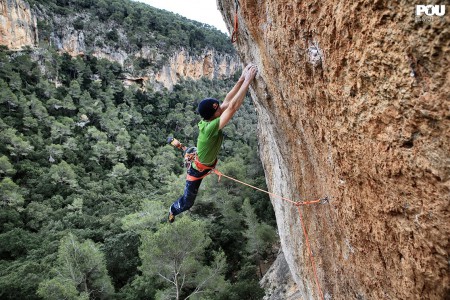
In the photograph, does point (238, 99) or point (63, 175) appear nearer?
point (238, 99)

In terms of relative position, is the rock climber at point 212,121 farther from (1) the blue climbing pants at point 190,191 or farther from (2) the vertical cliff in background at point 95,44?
(2) the vertical cliff in background at point 95,44

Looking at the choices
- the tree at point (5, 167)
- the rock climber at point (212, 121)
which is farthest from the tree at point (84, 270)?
the tree at point (5, 167)

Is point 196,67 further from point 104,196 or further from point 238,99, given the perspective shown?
point 238,99

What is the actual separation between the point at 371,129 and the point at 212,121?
194 cm

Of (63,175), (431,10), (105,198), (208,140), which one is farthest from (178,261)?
(63,175)

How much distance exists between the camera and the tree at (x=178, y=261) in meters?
11.5

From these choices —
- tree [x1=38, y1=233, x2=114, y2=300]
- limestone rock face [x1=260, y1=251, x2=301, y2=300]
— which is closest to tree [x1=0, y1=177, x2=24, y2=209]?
tree [x1=38, y1=233, x2=114, y2=300]

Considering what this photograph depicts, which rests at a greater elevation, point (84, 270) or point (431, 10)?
point (431, 10)

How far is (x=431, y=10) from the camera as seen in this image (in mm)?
1078

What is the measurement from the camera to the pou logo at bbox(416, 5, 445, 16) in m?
1.05

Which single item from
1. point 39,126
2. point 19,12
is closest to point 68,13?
point 19,12

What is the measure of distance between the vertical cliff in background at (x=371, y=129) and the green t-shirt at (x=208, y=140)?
0.89 meters

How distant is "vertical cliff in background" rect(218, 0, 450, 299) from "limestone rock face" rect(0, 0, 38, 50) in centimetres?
4829

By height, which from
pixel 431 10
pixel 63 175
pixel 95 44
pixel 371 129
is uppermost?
pixel 95 44
